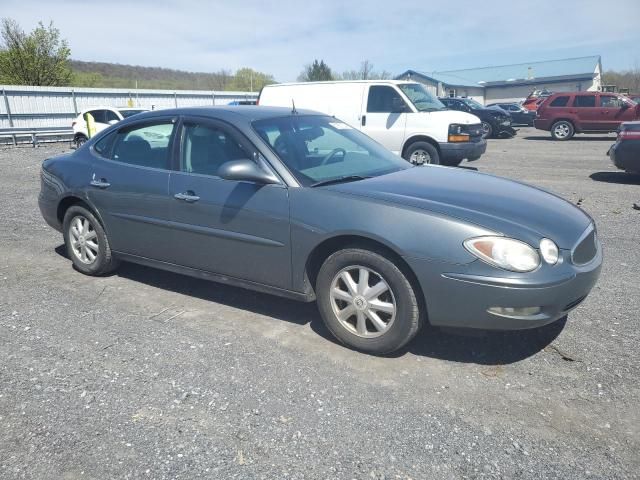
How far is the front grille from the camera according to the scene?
317 cm

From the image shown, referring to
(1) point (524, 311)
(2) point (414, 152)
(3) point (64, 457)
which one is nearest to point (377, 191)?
(1) point (524, 311)

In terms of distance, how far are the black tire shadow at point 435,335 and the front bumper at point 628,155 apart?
24.1ft

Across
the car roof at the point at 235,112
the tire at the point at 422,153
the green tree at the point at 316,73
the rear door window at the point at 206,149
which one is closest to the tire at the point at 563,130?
the tire at the point at 422,153

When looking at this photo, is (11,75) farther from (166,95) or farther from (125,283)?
(125,283)

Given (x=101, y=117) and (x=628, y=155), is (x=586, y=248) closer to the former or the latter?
(x=628, y=155)

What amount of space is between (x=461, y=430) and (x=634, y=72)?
9203 cm

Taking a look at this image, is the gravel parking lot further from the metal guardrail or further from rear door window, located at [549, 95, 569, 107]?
the metal guardrail

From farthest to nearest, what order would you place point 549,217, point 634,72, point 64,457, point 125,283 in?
point 634,72 → point 125,283 → point 549,217 → point 64,457

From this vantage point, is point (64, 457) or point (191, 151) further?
point (191, 151)

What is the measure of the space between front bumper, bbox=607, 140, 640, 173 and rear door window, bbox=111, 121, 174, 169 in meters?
8.84

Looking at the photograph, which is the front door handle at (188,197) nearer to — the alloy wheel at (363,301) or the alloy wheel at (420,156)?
the alloy wheel at (363,301)

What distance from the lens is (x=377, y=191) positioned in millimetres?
3439

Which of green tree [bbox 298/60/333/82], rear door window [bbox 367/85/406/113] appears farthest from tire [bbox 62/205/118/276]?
green tree [bbox 298/60/333/82]

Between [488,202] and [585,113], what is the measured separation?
1921cm
